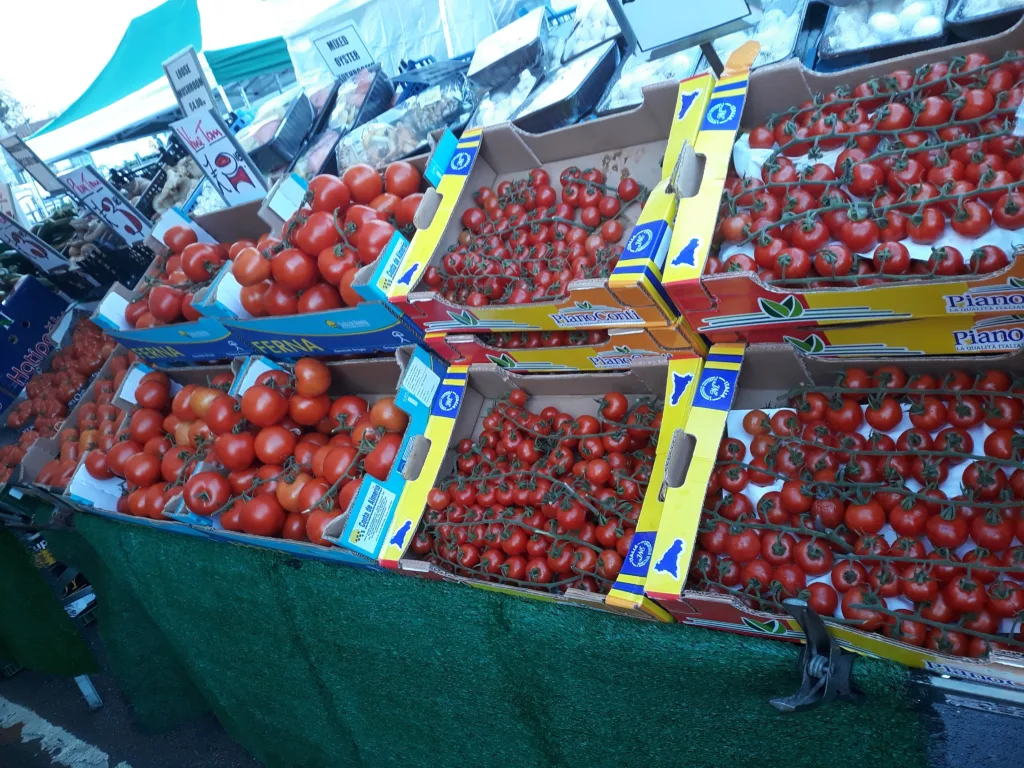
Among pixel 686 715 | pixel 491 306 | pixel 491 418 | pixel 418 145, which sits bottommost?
pixel 686 715

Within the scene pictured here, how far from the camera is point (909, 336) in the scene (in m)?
1.68

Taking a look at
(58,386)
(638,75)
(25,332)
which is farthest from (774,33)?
(25,332)

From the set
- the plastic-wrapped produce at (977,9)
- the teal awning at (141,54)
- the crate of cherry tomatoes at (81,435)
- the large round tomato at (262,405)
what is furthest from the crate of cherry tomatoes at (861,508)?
the teal awning at (141,54)

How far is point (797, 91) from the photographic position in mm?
2102

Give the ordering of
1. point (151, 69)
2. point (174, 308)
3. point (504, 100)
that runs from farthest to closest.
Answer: point (151, 69), point (504, 100), point (174, 308)

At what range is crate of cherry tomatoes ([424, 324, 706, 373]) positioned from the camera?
2.03 meters

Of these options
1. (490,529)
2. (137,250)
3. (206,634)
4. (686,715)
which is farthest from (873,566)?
(137,250)

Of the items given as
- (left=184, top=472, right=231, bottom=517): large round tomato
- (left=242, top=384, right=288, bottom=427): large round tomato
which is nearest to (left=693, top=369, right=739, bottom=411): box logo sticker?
(left=242, top=384, right=288, bottom=427): large round tomato

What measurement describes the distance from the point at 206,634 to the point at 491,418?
169 cm

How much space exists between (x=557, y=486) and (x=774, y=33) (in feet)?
6.15

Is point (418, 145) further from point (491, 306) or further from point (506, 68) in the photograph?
point (491, 306)

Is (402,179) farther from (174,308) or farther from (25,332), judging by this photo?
(25,332)

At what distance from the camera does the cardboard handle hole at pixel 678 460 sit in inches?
71.4

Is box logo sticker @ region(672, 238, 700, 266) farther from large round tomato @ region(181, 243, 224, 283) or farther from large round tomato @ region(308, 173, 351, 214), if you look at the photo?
large round tomato @ region(181, 243, 224, 283)
